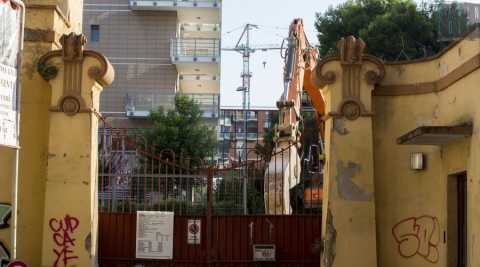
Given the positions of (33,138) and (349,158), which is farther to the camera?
(33,138)

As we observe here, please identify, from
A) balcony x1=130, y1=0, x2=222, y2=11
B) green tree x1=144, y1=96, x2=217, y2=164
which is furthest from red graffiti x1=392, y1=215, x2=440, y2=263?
balcony x1=130, y1=0, x2=222, y2=11

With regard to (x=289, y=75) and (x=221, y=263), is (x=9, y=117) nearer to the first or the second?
(x=221, y=263)

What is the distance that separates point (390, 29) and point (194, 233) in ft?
69.9

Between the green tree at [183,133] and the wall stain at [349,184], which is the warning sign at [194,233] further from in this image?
the green tree at [183,133]

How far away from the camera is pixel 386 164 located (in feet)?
40.0

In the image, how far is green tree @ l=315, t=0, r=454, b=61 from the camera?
3186cm

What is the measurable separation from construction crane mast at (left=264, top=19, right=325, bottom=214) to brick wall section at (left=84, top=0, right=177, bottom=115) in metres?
17.4

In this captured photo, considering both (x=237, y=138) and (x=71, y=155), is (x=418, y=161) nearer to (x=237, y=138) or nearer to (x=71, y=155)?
(x=71, y=155)

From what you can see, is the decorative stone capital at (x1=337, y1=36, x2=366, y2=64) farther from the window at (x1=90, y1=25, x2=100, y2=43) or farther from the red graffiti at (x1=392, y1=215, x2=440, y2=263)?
the window at (x1=90, y1=25, x2=100, y2=43)

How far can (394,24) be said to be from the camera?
3203 cm

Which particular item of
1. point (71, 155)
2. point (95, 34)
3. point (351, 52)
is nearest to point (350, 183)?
point (351, 52)

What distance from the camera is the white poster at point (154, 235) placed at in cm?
1277

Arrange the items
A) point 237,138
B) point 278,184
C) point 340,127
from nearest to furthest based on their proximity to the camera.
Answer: point 340,127 → point 278,184 → point 237,138

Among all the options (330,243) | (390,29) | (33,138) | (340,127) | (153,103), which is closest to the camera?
(330,243)
